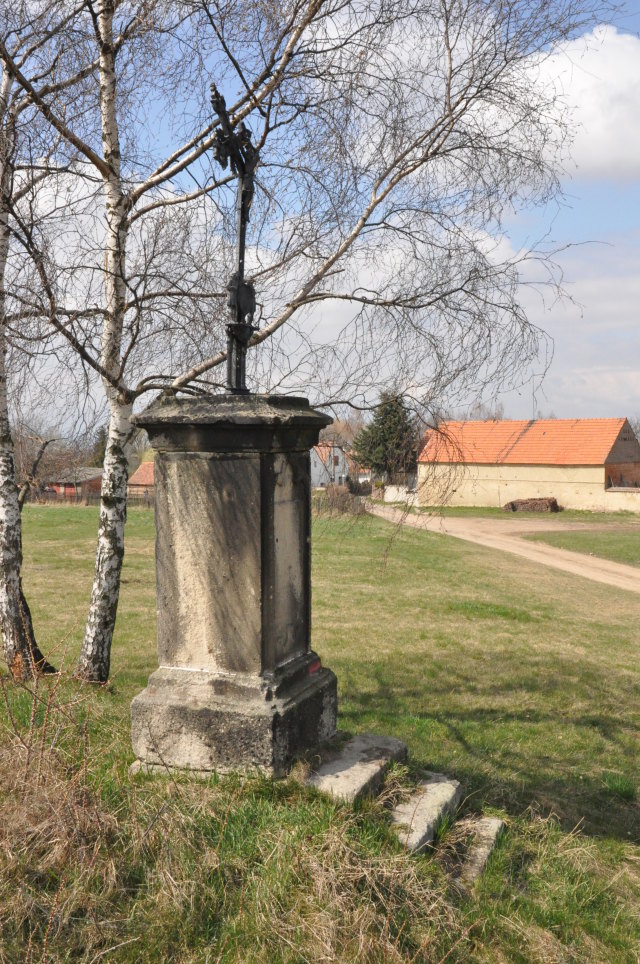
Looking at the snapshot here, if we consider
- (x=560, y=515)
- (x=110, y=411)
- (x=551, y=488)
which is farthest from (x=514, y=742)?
(x=551, y=488)

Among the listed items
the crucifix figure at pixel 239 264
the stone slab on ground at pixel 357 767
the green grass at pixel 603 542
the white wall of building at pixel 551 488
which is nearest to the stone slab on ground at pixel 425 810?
the stone slab on ground at pixel 357 767

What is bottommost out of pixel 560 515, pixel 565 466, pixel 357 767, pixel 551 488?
pixel 560 515

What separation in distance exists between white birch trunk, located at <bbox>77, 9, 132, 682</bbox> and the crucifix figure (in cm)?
216

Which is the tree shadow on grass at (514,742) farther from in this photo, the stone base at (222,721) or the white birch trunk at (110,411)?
the white birch trunk at (110,411)

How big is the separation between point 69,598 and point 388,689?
7138 millimetres

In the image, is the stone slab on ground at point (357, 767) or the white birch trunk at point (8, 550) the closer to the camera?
the stone slab on ground at point (357, 767)

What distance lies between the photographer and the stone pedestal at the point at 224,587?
10.4 feet

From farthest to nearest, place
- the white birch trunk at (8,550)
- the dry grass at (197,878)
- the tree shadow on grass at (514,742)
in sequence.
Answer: the white birch trunk at (8,550) < the tree shadow on grass at (514,742) < the dry grass at (197,878)

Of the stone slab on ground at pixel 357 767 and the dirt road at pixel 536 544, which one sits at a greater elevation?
the stone slab on ground at pixel 357 767

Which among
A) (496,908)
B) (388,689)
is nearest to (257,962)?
(496,908)

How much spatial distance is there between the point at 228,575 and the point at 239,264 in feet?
4.98

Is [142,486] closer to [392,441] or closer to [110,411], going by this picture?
[110,411]

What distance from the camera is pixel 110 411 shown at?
6129 mm

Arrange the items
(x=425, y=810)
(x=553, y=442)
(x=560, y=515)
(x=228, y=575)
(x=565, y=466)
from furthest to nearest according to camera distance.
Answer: (x=553, y=442) → (x=565, y=466) → (x=560, y=515) → (x=228, y=575) → (x=425, y=810)
